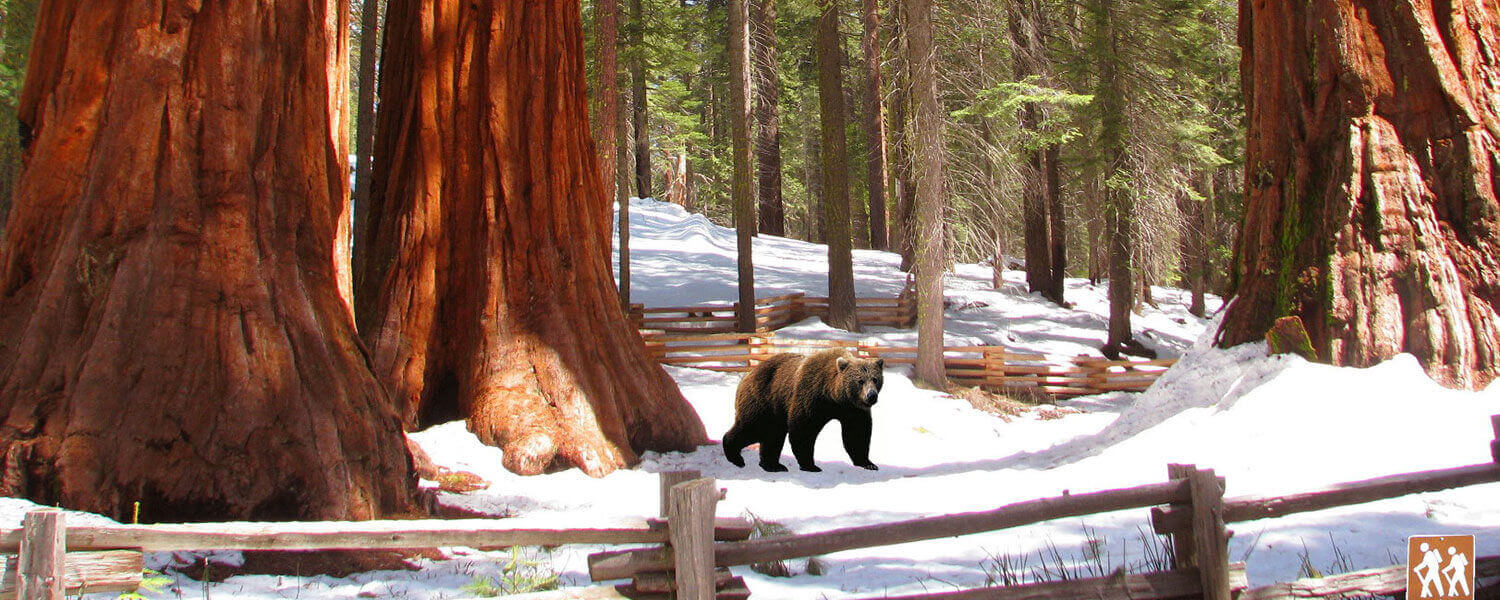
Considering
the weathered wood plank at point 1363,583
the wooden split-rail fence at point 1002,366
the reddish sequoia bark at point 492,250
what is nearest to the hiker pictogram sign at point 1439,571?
the weathered wood plank at point 1363,583

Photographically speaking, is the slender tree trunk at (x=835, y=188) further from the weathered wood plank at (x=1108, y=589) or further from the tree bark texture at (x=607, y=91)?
the weathered wood plank at (x=1108, y=589)

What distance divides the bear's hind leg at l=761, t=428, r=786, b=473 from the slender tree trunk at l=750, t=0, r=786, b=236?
46.7ft

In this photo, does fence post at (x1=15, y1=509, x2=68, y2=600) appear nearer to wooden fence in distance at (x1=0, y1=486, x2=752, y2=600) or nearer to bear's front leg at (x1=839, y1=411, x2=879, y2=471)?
wooden fence in distance at (x1=0, y1=486, x2=752, y2=600)

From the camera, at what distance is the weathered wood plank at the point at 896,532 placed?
14.5 feet

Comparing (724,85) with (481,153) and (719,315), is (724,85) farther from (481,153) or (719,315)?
(481,153)

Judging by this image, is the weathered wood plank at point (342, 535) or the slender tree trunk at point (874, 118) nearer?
the weathered wood plank at point (342, 535)

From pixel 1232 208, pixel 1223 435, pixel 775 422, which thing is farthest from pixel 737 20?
pixel 1223 435

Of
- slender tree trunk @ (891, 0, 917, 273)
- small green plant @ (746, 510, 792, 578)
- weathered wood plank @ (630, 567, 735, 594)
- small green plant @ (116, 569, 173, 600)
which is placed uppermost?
slender tree trunk @ (891, 0, 917, 273)

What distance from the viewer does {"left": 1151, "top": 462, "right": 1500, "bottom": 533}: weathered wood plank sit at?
469 centimetres

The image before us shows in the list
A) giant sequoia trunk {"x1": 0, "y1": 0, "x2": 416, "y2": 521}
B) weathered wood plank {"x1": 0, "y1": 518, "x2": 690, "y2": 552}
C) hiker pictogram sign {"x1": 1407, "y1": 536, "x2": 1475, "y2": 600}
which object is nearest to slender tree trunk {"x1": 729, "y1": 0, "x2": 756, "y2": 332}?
giant sequoia trunk {"x1": 0, "y1": 0, "x2": 416, "y2": 521}

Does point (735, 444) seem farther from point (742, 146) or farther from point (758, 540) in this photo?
point (742, 146)

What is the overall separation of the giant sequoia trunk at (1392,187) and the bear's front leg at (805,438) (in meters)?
3.89

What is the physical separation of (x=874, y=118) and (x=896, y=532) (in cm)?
2483

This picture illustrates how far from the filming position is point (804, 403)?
8500 millimetres
